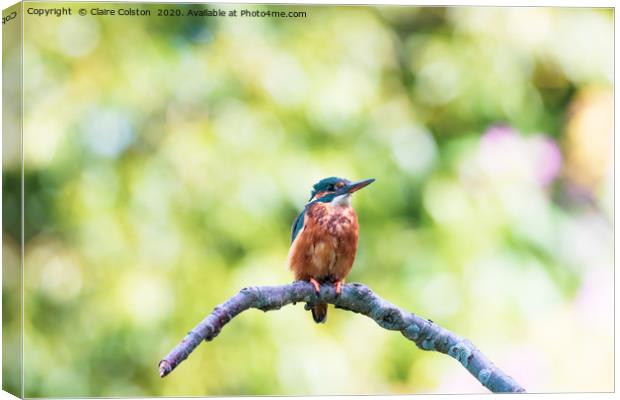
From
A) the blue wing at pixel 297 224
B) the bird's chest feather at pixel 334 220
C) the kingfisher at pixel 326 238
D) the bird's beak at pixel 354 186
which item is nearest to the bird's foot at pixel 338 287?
the kingfisher at pixel 326 238

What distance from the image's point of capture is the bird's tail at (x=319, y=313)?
15.3 feet

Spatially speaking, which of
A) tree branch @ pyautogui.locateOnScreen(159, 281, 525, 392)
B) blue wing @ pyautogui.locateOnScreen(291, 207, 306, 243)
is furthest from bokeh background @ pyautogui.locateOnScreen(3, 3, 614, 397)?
tree branch @ pyautogui.locateOnScreen(159, 281, 525, 392)

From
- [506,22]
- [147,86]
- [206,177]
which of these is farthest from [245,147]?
[506,22]

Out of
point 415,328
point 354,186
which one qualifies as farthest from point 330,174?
point 415,328

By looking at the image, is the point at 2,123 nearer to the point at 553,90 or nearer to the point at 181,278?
the point at 181,278

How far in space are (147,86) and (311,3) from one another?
902 millimetres

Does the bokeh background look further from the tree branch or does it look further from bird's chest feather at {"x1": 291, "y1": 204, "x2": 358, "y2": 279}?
the tree branch

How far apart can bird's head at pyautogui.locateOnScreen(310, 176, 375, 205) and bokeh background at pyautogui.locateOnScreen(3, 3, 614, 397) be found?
17 centimetres

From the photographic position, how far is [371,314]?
4.20 meters

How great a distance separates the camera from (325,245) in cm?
446

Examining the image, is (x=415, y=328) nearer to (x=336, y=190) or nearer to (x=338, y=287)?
(x=338, y=287)

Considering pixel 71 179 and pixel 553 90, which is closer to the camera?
pixel 71 179

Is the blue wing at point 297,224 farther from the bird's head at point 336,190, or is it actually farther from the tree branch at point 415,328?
the tree branch at point 415,328

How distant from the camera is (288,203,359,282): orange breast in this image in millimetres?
4438
